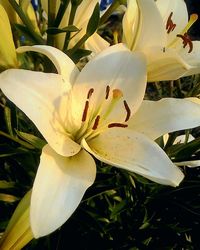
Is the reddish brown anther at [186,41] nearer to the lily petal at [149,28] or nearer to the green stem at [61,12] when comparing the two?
the lily petal at [149,28]

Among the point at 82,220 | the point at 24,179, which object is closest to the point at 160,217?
the point at 82,220

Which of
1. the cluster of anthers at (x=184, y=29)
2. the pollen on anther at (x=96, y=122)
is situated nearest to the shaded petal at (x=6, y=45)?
the pollen on anther at (x=96, y=122)

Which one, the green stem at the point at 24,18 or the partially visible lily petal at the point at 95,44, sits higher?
the green stem at the point at 24,18

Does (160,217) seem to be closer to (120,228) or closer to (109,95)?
(120,228)

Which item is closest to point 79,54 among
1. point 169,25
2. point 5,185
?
point 169,25

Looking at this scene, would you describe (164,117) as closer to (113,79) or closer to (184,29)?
(113,79)

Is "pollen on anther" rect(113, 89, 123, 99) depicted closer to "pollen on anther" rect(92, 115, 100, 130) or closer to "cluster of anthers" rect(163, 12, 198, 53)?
"pollen on anther" rect(92, 115, 100, 130)

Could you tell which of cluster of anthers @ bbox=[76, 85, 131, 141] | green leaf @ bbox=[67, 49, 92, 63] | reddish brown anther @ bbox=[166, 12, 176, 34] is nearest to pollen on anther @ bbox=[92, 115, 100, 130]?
cluster of anthers @ bbox=[76, 85, 131, 141]
